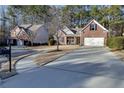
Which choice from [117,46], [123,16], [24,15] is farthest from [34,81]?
[24,15]

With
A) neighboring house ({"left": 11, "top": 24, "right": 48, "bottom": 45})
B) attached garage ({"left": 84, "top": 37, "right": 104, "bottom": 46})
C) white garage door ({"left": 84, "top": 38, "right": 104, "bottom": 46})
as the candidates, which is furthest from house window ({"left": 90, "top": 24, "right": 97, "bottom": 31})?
neighboring house ({"left": 11, "top": 24, "right": 48, "bottom": 45})

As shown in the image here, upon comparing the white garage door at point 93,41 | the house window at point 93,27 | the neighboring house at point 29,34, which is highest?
the house window at point 93,27

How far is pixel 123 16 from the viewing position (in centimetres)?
5147

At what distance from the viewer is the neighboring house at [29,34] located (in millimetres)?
49753

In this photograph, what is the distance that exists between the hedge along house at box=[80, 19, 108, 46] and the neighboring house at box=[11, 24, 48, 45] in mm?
11135

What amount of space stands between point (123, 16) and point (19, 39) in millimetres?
23851

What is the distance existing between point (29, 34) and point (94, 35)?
1443 centimetres

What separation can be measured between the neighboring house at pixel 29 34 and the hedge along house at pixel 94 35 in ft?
36.5

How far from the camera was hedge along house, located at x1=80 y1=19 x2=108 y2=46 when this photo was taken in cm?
4394

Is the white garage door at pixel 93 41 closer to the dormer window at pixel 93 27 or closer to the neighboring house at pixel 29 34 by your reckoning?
the dormer window at pixel 93 27

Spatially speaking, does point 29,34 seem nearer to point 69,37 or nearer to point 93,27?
point 69,37

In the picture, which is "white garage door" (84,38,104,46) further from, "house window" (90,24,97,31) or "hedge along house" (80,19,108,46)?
"house window" (90,24,97,31)

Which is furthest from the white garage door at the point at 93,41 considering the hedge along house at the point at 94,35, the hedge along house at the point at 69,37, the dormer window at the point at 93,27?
the hedge along house at the point at 69,37
